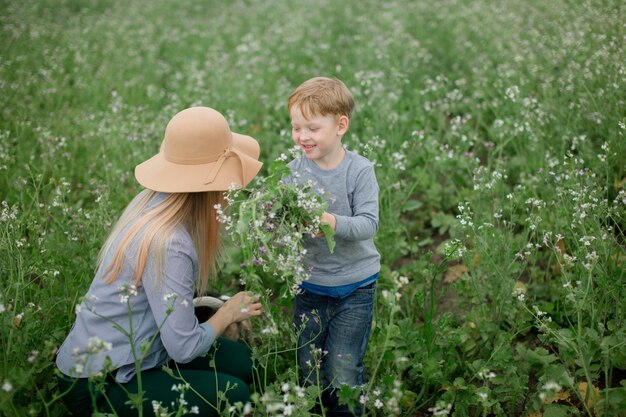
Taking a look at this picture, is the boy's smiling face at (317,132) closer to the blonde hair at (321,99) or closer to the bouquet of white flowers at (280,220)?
the blonde hair at (321,99)

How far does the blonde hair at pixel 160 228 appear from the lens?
237 centimetres

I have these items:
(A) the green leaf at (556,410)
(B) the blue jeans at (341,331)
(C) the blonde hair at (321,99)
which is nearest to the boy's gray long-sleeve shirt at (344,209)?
(B) the blue jeans at (341,331)

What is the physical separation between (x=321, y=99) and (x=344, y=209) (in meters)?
0.52

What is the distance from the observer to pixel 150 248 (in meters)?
2.37

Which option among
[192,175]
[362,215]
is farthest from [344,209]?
[192,175]

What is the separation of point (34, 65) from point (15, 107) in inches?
73.2

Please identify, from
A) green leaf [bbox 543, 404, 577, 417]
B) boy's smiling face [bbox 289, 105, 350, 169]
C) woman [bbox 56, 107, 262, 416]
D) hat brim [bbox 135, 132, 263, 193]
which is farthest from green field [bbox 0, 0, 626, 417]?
boy's smiling face [bbox 289, 105, 350, 169]

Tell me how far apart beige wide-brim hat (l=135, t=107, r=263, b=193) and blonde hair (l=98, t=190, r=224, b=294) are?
96 millimetres

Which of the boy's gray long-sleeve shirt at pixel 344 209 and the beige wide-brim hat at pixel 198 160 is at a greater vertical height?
the beige wide-brim hat at pixel 198 160

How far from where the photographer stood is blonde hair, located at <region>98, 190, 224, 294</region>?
237 centimetres

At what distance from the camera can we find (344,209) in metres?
2.65

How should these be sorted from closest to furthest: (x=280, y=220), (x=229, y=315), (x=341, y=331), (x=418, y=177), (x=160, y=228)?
1. (x=280, y=220)
2. (x=160, y=228)
3. (x=229, y=315)
4. (x=341, y=331)
5. (x=418, y=177)

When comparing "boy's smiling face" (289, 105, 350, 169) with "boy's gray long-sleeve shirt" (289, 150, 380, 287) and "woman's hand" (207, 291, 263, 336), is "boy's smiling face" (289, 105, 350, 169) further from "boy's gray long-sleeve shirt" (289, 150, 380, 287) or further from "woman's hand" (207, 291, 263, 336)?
"woman's hand" (207, 291, 263, 336)

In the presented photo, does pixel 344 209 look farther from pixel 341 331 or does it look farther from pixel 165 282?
pixel 165 282
